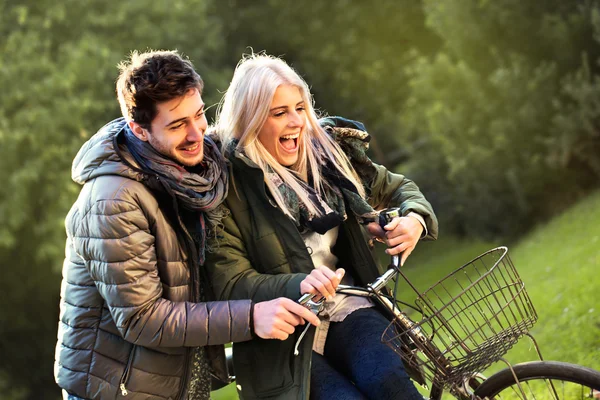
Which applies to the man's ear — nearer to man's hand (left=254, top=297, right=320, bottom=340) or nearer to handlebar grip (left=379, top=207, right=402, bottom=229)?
man's hand (left=254, top=297, right=320, bottom=340)

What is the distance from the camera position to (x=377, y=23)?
21234 mm

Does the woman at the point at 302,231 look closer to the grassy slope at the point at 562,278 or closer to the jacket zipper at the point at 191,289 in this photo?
the jacket zipper at the point at 191,289

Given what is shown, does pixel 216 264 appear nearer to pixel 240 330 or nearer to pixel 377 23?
pixel 240 330

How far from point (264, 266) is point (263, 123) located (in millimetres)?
609

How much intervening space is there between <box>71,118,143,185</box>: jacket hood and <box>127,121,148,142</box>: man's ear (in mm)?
65

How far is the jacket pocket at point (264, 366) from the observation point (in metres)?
3.05

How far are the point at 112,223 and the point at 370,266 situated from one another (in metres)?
1.07

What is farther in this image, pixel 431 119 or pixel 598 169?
pixel 431 119

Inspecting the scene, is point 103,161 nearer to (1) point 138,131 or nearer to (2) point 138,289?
(1) point 138,131

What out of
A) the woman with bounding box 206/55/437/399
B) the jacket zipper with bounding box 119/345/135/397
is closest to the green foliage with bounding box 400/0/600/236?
the woman with bounding box 206/55/437/399

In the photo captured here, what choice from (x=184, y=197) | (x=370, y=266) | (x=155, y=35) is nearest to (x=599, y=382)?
(x=370, y=266)

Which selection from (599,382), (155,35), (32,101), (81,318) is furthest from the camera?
(155,35)

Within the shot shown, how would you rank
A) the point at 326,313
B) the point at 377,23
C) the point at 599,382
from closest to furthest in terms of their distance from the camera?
the point at 599,382, the point at 326,313, the point at 377,23

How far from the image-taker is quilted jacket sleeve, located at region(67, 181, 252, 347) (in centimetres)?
289
